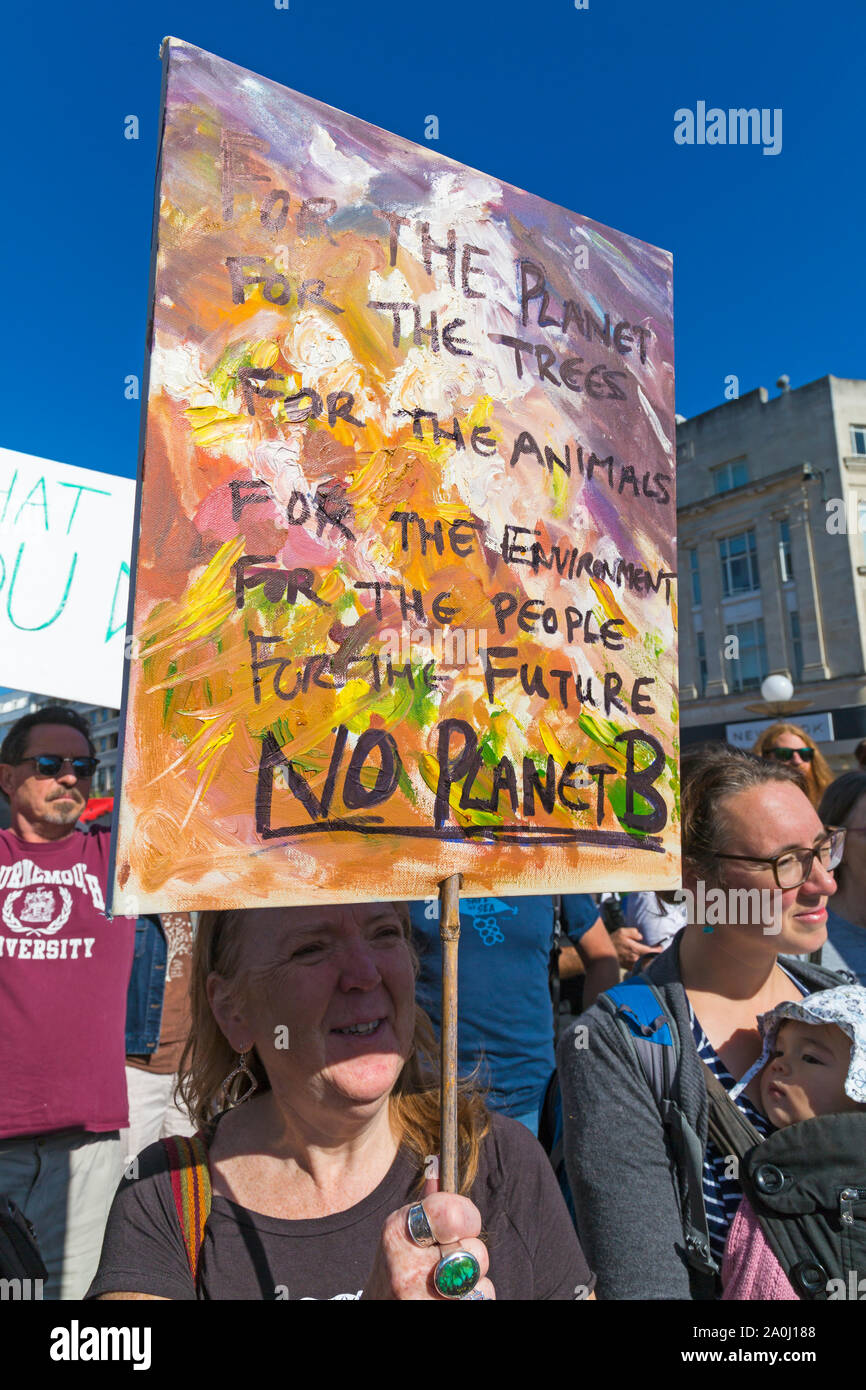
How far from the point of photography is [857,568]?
27.9 metres

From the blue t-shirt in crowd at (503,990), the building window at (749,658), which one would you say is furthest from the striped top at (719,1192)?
the building window at (749,658)

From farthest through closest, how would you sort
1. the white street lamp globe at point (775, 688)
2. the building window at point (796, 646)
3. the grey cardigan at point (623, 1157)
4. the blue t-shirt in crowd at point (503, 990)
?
the building window at point (796, 646) → the white street lamp globe at point (775, 688) → the blue t-shirt in crowd at point (503, 990) → the grey cardigan at point (623, 1157)

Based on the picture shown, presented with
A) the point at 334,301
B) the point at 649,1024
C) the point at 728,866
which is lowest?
the point at 649,1024

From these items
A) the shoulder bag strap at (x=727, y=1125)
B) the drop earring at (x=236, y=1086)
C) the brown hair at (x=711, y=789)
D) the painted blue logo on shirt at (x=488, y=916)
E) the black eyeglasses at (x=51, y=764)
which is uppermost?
the black eyeglasses at (x=51, y=764)

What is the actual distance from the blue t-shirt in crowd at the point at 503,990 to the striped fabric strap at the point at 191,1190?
1240 millimetres

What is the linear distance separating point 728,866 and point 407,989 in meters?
0.85

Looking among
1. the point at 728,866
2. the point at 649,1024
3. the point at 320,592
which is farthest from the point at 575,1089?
the point at 320,592

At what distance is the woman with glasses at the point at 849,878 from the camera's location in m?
2.93

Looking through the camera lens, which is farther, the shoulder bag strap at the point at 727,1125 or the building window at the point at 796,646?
the building window at the point at 796,646

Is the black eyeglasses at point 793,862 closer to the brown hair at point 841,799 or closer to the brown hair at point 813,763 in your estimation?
the brown hair at point 841,799

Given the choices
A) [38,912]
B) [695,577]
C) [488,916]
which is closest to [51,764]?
[38,912]

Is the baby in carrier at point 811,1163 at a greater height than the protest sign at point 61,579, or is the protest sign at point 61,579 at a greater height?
the protest sign at point 61,579
